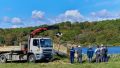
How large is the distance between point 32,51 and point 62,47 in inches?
395

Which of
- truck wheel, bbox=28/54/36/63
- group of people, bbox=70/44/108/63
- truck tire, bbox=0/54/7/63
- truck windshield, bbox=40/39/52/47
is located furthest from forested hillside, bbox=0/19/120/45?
group of people, bbox=70/44/108/63

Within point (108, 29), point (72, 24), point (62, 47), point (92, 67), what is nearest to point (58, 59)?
point (62, 47)

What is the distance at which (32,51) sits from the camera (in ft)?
135

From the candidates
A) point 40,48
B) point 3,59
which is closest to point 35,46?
point 40,48

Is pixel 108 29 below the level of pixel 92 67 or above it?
above

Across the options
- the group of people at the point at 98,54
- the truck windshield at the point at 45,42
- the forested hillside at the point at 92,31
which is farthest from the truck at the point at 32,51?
the forested hillside at the point at 92,31

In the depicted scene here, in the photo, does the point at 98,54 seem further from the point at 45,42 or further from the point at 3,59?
the point at 3,59

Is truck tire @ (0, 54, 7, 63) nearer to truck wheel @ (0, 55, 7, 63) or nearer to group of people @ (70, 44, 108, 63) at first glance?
truck wheel @ (0, 55, 7, 63)

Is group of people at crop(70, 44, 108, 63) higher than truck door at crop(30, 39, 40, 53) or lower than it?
lower

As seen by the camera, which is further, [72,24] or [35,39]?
[72,24]

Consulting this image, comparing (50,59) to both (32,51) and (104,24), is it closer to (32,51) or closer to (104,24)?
(32,51)

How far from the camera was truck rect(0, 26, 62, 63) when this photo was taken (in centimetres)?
4078

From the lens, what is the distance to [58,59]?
144 feet

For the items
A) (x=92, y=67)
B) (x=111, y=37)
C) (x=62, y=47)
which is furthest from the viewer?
(x=111, y=37)
